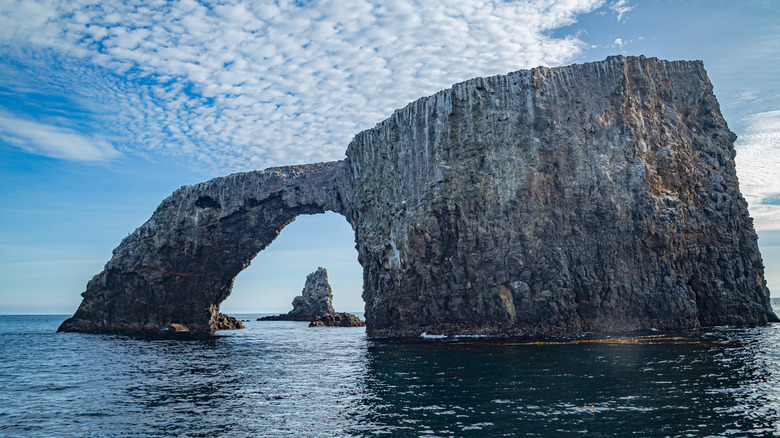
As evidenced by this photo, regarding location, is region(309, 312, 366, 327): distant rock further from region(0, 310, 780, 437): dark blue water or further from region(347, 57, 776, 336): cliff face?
region(0, 310, 780, 437): dark blue water

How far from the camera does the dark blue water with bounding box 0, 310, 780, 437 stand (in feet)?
46.8

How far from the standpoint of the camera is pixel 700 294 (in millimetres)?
45719

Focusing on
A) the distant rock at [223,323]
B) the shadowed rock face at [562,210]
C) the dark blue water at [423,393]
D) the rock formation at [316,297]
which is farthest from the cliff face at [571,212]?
the rock formation at [316,297]

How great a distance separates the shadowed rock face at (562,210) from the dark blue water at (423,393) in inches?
430

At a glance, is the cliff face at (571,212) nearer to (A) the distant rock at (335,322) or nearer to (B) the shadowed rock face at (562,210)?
(B) the shadowed rock face at (562,210)

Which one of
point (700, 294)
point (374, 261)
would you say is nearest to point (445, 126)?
point (374, 261)

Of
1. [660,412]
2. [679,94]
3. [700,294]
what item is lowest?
[660,412]

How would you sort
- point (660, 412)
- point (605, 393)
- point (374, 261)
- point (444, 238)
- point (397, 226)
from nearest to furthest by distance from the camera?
point (660, 412), point (605, 393), point (444, 238), point (397, 226), point (374, 261)

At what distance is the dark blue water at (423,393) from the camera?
14.2 m

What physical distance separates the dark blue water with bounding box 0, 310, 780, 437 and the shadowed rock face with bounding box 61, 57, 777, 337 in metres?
10.9

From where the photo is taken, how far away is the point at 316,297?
11475 cm

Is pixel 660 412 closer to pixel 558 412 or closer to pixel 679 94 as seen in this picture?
pixel 558 412

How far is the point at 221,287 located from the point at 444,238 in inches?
1675

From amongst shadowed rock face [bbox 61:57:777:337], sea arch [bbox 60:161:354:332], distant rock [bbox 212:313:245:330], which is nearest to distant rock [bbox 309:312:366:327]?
distant rock [bbox 212:313:245:330]
